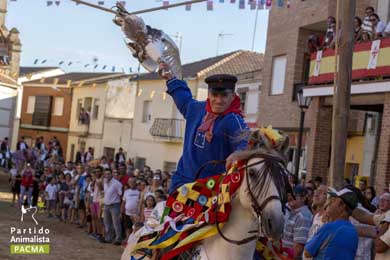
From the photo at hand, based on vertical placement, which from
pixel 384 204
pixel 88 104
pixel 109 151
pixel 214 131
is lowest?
pixel 109 151

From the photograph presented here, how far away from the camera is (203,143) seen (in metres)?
5.68

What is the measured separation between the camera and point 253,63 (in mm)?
41594

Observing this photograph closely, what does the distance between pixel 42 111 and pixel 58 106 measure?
2.38 meters

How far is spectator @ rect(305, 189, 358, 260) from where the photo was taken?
6.61 metres

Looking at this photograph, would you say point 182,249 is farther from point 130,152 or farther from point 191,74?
point 130,152

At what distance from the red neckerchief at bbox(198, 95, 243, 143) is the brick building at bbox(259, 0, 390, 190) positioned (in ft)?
34.9

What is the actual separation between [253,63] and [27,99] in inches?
976

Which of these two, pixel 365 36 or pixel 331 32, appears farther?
pixel 331 32

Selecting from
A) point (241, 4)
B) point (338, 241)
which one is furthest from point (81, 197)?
point (338, 241)

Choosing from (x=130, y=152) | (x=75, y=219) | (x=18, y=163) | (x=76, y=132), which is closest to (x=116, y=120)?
(x=130, y=152)

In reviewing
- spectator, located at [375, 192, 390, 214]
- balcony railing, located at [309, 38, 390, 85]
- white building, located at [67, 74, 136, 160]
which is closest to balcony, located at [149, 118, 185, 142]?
white building, located at [67, 74, 136, 160]

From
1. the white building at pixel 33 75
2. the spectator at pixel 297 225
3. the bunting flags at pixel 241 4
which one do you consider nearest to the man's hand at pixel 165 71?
the spectator at pixel 297 225

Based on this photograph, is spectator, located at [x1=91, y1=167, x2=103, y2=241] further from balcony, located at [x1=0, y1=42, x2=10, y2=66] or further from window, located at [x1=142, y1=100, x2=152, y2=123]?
balcony, located at [x1=0, y1=42, x2=10, y2=66]

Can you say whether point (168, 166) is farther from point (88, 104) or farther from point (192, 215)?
point (192, 215)
